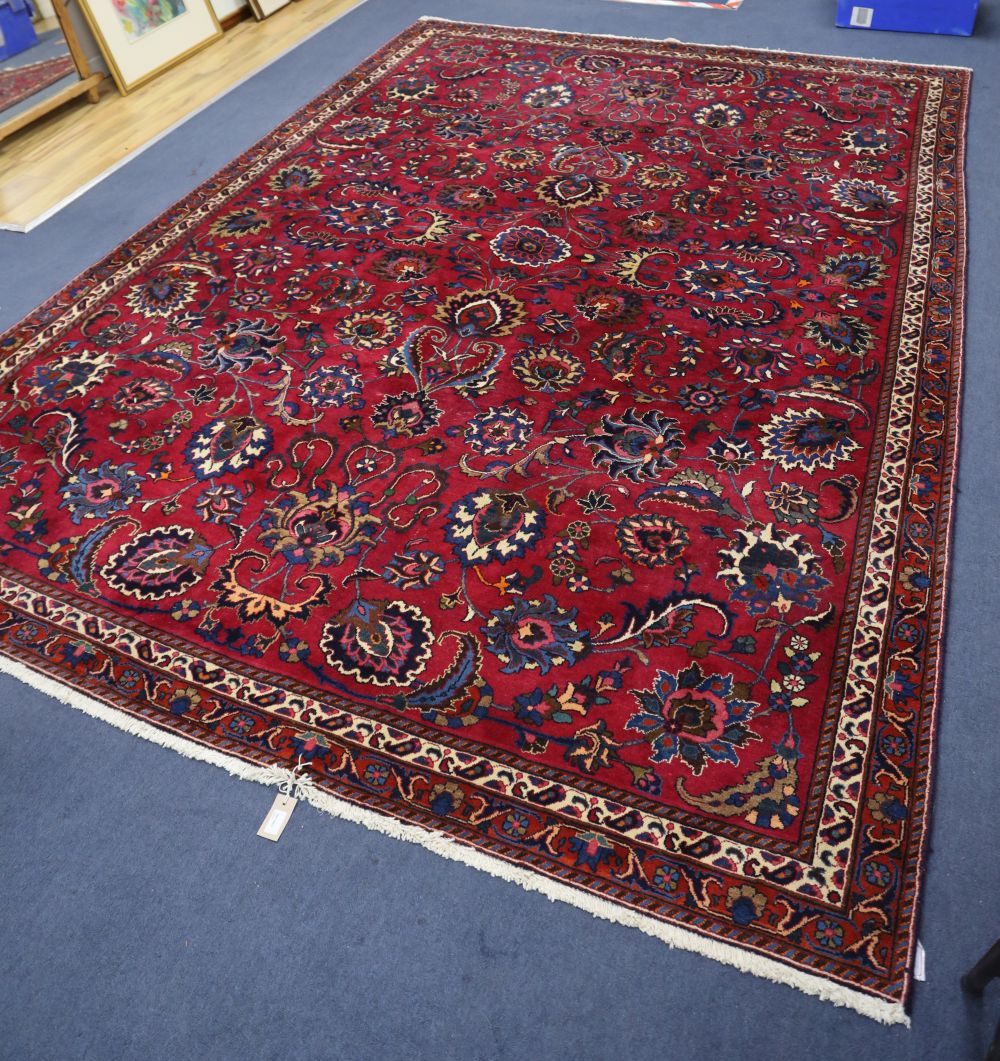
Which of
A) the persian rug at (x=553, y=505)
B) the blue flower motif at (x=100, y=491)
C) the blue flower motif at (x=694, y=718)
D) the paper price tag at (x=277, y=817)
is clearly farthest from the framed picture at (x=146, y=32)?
the blue flower motif at (x=694, y=718)

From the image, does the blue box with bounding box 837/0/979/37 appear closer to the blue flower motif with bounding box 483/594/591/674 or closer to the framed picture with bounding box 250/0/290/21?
the framed picture with bounding box 250/0/290/21

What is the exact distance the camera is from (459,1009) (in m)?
1.31

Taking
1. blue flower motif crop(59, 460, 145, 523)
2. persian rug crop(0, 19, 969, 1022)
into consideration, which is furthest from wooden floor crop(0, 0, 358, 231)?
blue flower motif crop(59, 460, 145, 523)

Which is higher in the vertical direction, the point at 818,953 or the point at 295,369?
the point at 295,369

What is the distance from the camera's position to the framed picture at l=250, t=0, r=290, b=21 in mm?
4406

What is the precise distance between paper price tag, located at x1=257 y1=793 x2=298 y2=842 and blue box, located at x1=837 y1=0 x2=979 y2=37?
4.03 meters

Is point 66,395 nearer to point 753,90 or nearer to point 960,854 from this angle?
point 960,854

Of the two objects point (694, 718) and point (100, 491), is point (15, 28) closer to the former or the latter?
point (100, 491)

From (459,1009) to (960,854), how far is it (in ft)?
2.73

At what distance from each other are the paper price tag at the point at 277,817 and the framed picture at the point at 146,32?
3.56 meters

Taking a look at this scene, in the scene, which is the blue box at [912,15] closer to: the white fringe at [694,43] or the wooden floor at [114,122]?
the white fringe at [694,43]

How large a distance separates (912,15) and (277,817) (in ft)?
13.6

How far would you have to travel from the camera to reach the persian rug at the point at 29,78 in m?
3.45

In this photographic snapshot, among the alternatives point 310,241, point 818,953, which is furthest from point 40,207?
point 818,953
